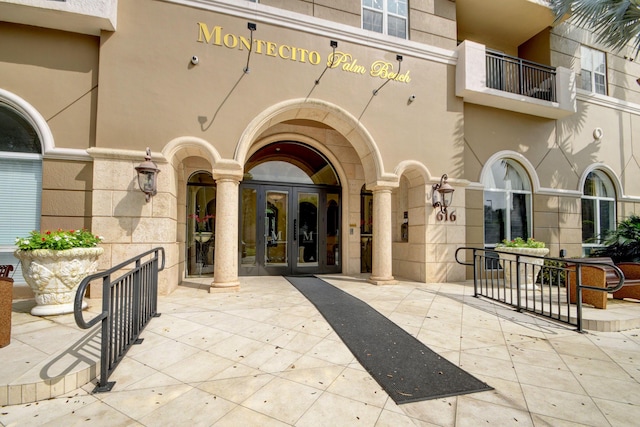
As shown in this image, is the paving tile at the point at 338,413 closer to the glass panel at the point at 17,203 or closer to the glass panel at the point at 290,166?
the glass panel at the point at 17,203

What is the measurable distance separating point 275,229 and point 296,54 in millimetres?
4125

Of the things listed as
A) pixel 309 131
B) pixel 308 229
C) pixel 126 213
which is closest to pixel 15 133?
pixel 126 213

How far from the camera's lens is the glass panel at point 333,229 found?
833 cm

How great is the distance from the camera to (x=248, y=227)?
7738 mm

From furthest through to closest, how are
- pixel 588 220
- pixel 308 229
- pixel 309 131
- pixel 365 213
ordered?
pixel 588 220
pixel 365 213
pixel 308 229
pixel 309 131

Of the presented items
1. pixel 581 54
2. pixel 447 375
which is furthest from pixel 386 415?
pixel 581 54

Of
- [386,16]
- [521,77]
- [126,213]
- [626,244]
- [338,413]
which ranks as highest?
[386,16]

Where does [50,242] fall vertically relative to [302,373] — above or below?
above

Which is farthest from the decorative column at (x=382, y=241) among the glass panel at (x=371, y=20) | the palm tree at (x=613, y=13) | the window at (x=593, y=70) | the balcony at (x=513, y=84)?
the window at (x=593, y=70)

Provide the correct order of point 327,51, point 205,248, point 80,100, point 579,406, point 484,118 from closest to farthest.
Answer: point 579,406
point 80,100
point 327,51
point 205,248
point 484,118

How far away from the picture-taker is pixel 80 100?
208 inches

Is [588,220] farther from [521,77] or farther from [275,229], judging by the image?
[275,229]

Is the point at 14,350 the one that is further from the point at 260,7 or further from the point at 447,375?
the point at 260,7

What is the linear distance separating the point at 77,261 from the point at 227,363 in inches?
109
